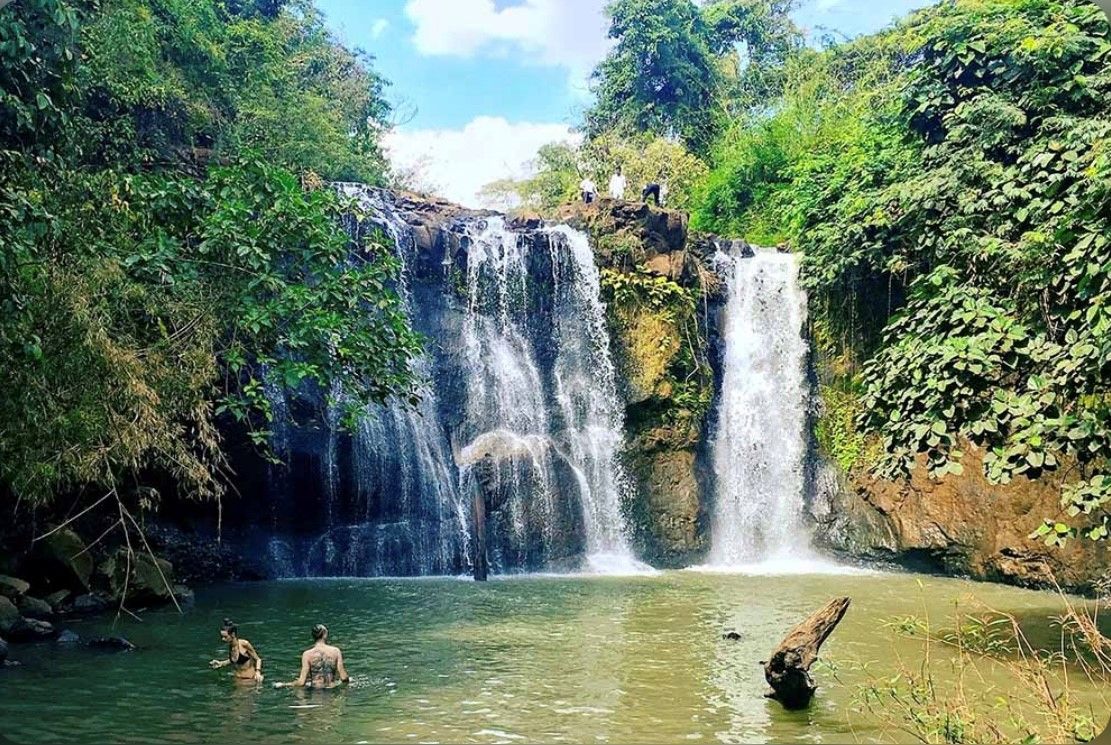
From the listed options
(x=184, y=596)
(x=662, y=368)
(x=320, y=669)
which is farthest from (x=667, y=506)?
(x=320, y=669)

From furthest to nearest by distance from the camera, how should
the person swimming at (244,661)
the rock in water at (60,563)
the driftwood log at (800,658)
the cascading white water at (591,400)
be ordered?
the cascading white water at (591,400)
the rock in water at (60,563)
the person swimming at (244,661)
the driftwood log at (800,658)

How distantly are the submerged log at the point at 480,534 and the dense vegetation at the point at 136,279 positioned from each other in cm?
288

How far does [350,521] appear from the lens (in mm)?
13750

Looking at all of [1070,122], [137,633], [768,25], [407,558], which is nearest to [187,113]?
[407,558]

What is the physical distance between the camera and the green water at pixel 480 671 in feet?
19.2

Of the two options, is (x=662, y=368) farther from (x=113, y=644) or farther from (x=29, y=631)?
(x=29, y=631)

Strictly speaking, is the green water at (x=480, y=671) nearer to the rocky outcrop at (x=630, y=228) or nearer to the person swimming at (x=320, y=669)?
the person swimming at (x=320, y=669)

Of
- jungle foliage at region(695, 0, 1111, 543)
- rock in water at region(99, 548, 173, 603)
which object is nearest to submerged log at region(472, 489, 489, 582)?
rock in water at region(99, 548, 173, 603)

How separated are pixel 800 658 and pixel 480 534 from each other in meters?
8.26

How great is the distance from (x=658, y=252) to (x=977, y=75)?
7088 millimetres

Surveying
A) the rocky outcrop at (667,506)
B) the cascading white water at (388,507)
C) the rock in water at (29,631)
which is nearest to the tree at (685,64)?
the rocky outcrop at (667,506)

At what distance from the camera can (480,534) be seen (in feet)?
46.0

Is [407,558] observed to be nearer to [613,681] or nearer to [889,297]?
[613,681]

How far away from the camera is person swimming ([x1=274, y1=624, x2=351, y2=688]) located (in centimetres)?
684
